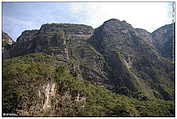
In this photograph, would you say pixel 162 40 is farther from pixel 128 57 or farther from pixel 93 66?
pixel 93 66

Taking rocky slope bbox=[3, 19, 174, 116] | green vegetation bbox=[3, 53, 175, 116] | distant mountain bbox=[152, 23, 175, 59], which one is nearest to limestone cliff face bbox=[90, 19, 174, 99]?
rocky slope bbox=[3, 19, 174, 116]

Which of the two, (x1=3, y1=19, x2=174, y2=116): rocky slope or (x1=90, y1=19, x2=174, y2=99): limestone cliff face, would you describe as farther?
(x1=90, y1=19, x2=174, y2=99): limestone cliff face

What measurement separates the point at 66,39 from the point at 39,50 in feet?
13.9

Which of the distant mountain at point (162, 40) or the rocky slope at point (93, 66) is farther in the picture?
the distant mountain at point (162, 40)

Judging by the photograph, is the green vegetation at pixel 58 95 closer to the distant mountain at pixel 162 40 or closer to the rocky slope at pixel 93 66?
the rocky slope at pixel 93 66

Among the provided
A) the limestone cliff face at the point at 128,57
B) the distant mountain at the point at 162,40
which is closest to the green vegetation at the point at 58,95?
the limestone cliff face at the point at 128,57

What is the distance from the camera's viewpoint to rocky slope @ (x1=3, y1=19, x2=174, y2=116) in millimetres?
17808

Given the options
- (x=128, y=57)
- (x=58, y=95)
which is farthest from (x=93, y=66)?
(x=58, y=95)

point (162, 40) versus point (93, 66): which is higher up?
point (162, 40)

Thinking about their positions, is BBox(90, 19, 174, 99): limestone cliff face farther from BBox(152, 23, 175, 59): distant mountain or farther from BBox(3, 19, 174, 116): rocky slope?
BBox(152, 23, 175, 59): distant mountain

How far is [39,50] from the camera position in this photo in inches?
1192

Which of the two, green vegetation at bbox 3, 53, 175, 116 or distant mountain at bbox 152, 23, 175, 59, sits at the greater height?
distant mountain at bbox 152, 23, 175, 59

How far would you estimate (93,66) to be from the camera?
30.8 meters

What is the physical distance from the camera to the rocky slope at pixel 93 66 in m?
17.8
